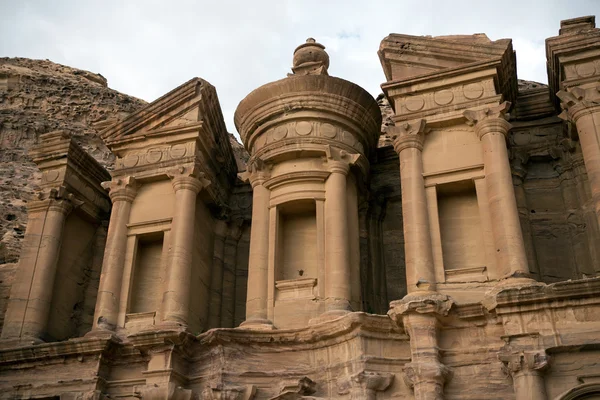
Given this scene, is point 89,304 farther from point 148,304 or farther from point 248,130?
point 248,130

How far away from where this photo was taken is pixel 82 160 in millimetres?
17906

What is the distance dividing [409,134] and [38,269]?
9286mm

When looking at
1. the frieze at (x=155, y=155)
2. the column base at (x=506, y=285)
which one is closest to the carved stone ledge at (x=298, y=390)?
the column base at (x=506, y=285)

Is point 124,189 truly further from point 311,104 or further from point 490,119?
point 490,119

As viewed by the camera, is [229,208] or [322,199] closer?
[322,199]

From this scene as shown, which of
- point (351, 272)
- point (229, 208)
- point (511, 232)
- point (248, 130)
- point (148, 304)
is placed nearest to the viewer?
point (511, 232)

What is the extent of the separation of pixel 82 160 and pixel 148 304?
4857mm

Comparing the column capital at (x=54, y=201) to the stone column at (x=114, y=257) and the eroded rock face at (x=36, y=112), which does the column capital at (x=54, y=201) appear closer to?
the stone column at (x=114, y=257)

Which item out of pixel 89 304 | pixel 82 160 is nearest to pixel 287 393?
pixel 89 304

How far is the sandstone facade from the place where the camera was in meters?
11.8

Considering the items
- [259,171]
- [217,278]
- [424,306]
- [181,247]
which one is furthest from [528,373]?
[217,278]

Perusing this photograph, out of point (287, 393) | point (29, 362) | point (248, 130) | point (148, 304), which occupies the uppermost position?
point (248, 130)

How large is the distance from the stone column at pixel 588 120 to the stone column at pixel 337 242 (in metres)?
4.85

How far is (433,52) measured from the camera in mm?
15164
